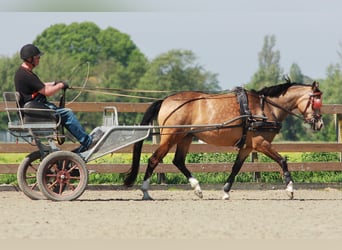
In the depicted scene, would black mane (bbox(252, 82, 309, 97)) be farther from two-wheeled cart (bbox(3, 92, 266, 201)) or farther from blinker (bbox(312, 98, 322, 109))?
two-wheeled cart (bbox(3, 92, 266, 201))

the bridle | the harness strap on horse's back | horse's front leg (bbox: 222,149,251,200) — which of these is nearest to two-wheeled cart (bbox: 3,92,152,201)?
the harness strap on horse's back

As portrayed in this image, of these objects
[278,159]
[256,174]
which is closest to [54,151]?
[278,159]

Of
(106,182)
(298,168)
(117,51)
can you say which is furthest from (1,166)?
(117,51)

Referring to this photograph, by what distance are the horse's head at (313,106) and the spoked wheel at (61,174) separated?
320cm

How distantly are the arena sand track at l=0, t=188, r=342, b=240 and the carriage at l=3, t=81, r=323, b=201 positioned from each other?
0.38 m

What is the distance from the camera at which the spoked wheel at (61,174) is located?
9.62 metres

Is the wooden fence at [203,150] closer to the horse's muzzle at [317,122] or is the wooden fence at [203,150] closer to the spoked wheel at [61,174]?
the horse's muzzle at [317,122]

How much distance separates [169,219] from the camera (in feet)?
26.0

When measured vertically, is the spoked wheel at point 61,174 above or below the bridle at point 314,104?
below

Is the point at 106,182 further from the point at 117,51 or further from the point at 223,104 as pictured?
the point at 117,51

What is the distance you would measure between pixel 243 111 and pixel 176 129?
92 centimetres

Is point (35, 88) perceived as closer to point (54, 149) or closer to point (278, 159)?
point (54, 149)

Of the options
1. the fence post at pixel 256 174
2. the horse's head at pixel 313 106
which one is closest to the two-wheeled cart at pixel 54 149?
the horse's head at pixel 313 106

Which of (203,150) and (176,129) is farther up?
(176,129)
